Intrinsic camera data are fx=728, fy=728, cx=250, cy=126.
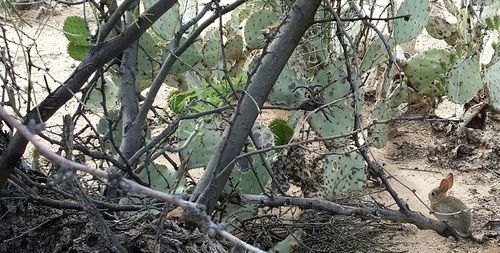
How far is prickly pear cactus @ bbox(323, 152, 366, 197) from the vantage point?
241 centimetres

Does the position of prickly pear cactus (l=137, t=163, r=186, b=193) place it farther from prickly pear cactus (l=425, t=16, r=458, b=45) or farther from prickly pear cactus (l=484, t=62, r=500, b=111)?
prickly pear cactus (l=425, t=16, r=458, b=45)

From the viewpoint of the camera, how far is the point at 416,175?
3.01 metres

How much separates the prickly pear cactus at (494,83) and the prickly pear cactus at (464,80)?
0.04 m

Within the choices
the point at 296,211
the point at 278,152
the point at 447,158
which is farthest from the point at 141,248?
the point at 447,158

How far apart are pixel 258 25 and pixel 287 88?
0.42 metres

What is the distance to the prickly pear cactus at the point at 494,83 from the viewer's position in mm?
2891

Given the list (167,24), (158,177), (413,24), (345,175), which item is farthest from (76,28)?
(413,24)

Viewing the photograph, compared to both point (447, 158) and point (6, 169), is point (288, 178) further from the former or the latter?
point (6, 169)

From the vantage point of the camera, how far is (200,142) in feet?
6.69

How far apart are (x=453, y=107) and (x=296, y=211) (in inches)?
49.9

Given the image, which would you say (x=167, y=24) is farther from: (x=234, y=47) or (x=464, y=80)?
(x=464, y=80)

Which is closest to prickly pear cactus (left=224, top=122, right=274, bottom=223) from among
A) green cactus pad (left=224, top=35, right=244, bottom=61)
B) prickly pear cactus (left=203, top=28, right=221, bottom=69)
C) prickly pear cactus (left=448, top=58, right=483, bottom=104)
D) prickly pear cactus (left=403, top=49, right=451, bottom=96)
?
prickly pear cactus (left=203, top=28, right=221, bottom=69)

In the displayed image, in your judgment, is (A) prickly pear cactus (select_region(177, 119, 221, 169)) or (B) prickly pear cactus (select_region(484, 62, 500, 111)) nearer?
(A) prickly pear cactus (select_region(177, 119, 221, 169))

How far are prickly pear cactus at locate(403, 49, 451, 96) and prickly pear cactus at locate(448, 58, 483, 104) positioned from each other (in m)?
0.13
